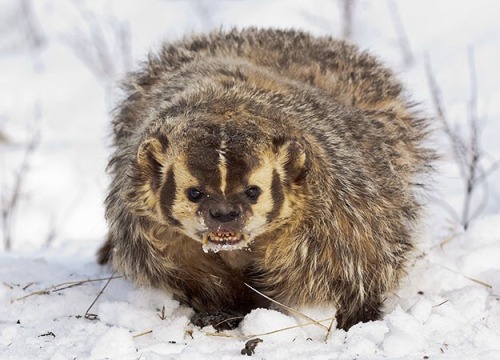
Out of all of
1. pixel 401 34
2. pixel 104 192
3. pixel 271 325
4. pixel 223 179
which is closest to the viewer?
pixel 223 179

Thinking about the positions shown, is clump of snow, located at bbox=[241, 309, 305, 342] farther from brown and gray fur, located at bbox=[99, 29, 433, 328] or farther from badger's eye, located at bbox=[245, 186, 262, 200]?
badger's eye, located at bbox=[245, 186, 262, 200]

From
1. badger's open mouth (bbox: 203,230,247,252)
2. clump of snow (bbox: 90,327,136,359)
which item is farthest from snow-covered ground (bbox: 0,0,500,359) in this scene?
Answer: badger's open mouth (bbox: 203,230,247,252)

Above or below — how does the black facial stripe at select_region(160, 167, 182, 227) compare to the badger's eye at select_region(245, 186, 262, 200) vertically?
below

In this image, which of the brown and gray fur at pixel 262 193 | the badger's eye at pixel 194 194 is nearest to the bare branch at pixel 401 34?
the brown and gray fur at pixel 262 193

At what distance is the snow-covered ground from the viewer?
160 inches

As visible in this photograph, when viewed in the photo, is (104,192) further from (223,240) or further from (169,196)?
(223,240)

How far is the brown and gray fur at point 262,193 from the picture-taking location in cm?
385

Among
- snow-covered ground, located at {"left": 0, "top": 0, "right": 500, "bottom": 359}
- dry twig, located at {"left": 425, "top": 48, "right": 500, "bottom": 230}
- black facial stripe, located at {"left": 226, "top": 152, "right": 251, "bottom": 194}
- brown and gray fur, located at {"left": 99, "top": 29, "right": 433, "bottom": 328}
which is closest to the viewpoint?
black facial stripe, located at {"left": 226, "top": 152, "right": 251, "bottom": 194}

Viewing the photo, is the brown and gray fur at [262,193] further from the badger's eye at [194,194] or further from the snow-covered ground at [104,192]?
the snow-covered ground at [104,192]

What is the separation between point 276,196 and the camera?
3.93m

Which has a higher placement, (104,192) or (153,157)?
(153,157)

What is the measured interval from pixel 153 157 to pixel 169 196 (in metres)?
0.21

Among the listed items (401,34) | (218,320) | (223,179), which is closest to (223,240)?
(223,179)

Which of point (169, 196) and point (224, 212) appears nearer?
point (224, 212)
